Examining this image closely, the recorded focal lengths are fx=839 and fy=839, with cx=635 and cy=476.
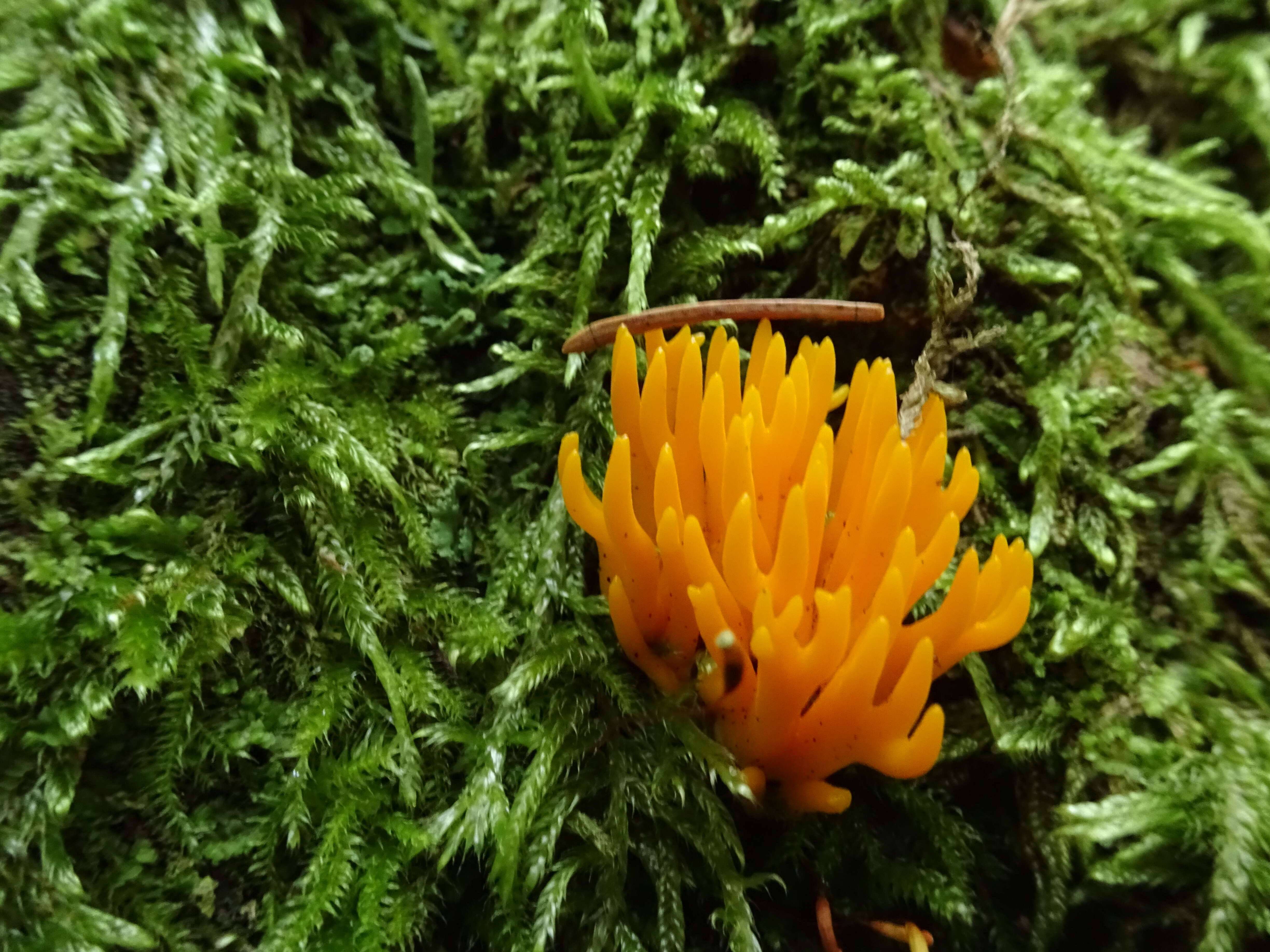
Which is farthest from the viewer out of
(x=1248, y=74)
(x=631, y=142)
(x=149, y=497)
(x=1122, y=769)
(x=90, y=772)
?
(x=1248, y=74)

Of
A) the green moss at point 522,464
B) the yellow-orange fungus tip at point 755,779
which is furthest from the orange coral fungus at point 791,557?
the green moss at point 522,464

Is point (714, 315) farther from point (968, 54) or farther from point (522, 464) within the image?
point (968, 54)

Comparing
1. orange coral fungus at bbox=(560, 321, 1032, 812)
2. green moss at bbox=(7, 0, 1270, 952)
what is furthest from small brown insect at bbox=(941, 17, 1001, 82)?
orange coral fungus at bbox=(560, 321, 1032, 812)

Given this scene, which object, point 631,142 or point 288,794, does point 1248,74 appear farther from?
point 288,794

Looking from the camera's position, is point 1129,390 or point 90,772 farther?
point 1129,390

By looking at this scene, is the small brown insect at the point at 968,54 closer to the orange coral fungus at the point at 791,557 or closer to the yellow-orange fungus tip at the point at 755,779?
the orange coral fungus at the point at 791,557

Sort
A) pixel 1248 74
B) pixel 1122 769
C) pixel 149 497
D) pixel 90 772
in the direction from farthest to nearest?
pixel 1248 74 < pixel 1122 769 < pixel 149 497 < pixel 90 772

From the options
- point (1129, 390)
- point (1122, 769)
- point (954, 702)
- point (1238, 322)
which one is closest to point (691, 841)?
point (954, 702)
